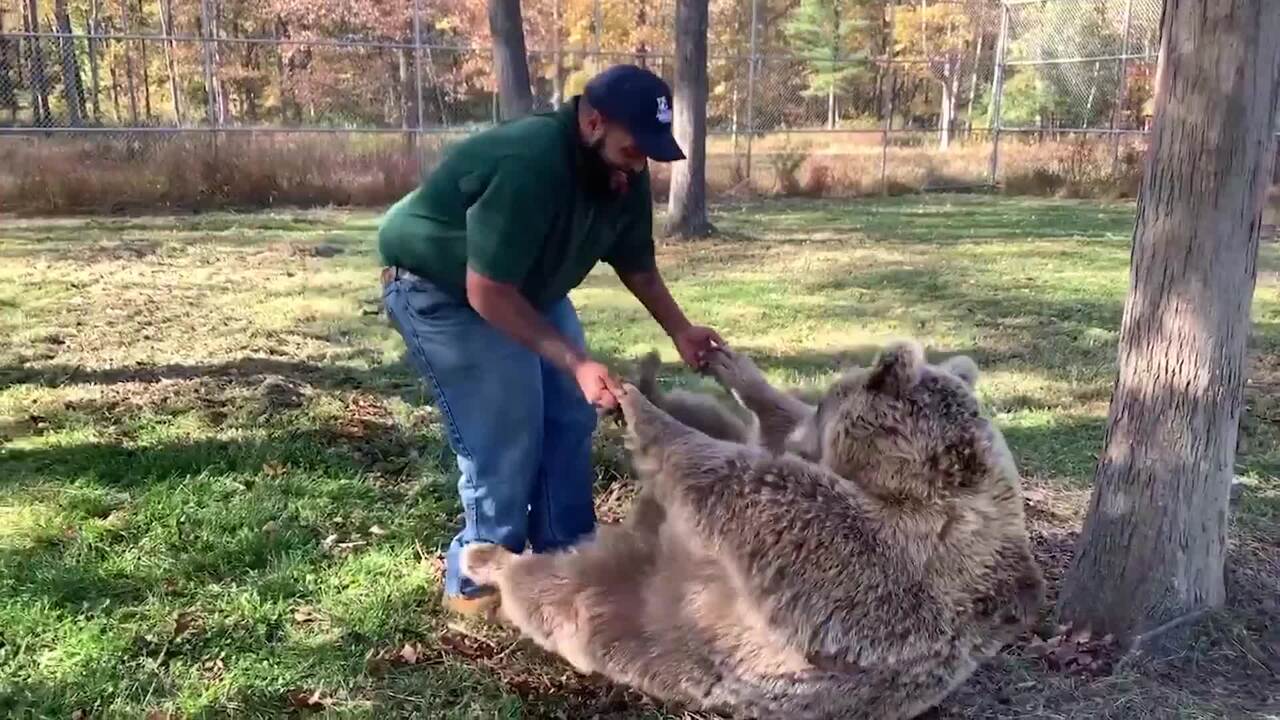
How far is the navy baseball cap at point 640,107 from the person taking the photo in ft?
10.5

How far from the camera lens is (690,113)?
1506 cm

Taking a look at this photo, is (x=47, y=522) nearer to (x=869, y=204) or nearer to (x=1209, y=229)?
(x=1209, y=229)

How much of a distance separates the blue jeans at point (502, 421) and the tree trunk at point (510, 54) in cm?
1016

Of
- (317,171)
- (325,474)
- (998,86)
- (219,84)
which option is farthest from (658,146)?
(998,86)

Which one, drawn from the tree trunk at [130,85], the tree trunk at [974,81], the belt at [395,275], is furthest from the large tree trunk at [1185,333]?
the tree trunk at [974,81]

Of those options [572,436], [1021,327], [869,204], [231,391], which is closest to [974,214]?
[869,204]

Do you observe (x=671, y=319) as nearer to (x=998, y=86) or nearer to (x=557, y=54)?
(x=557, y=54)

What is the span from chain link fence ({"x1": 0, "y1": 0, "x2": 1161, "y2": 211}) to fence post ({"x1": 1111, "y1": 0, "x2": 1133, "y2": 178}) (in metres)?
0.06

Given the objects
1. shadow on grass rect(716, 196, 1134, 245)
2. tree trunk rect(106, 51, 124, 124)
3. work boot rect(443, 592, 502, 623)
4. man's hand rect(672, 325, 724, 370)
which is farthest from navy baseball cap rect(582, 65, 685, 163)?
tree trunk rect(106, 51, 124, 124)

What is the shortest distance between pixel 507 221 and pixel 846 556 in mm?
1420

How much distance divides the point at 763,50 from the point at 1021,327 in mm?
25174

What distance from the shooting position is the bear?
117 inches

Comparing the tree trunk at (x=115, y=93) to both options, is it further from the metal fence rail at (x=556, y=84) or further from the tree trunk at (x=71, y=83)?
the tree trunk at (x=71, y=83)

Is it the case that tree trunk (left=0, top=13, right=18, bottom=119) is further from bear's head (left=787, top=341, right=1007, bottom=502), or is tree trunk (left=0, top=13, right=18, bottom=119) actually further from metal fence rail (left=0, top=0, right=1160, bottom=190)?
bear's head (left=787, top=341, right=1007, bottom=502)
